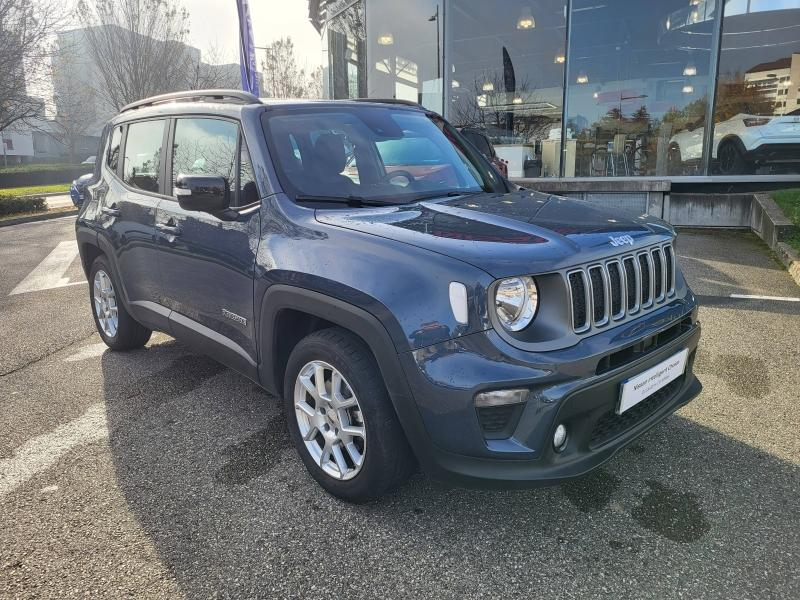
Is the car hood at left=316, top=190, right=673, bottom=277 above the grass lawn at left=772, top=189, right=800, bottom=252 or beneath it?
above

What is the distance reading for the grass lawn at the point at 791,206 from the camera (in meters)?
7.85

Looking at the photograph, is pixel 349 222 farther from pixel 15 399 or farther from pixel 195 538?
pixel 15 399

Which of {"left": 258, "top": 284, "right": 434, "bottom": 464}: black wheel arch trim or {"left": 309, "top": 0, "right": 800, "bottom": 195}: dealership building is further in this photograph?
{"left": 309, "top": 0, "right": 800, "bottom": 195}: dealership building

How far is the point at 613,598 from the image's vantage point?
2.10 metres

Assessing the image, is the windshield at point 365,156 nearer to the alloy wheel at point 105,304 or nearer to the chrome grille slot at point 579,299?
the chrome grille slot at point 579,299

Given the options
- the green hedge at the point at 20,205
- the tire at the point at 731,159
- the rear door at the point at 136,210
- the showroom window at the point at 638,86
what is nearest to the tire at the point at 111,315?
the rear door at the point at 136,210

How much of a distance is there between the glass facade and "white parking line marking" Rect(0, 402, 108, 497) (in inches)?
438

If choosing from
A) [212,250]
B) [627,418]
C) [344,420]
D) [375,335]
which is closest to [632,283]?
[627,418]

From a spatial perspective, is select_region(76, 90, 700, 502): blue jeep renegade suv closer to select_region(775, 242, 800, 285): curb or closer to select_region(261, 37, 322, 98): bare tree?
select_region(775, 242, 800, 285): curb

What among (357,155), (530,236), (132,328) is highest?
(357,155)

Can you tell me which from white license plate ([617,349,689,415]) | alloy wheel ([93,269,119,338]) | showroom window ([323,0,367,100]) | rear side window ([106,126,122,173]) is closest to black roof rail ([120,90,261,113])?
rear side window ([106,126,122,173])

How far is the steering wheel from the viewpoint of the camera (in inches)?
→ 127

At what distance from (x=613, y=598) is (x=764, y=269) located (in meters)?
6.59

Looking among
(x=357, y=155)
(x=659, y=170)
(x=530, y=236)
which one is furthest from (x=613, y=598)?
(x=659, y=170)
